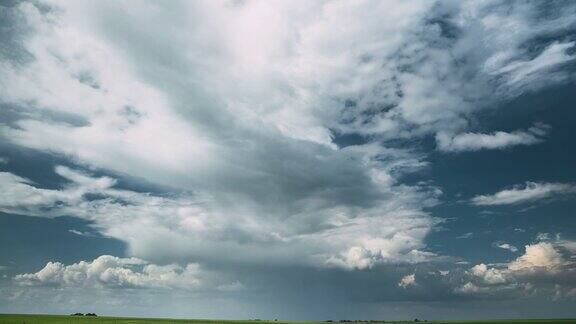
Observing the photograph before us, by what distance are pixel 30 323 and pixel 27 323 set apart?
1.22m

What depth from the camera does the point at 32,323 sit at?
14488cm

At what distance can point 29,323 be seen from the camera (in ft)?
478

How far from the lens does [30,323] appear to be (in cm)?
14538

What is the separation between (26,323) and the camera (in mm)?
145875

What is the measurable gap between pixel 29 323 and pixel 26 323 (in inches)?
48.0

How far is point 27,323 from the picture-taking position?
145625mm

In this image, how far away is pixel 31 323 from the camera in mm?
145000

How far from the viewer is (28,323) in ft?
478

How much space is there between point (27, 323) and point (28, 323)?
300 millimetres

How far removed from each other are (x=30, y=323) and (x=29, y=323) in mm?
565

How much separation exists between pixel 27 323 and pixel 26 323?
567 mm

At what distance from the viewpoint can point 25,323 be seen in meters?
146
